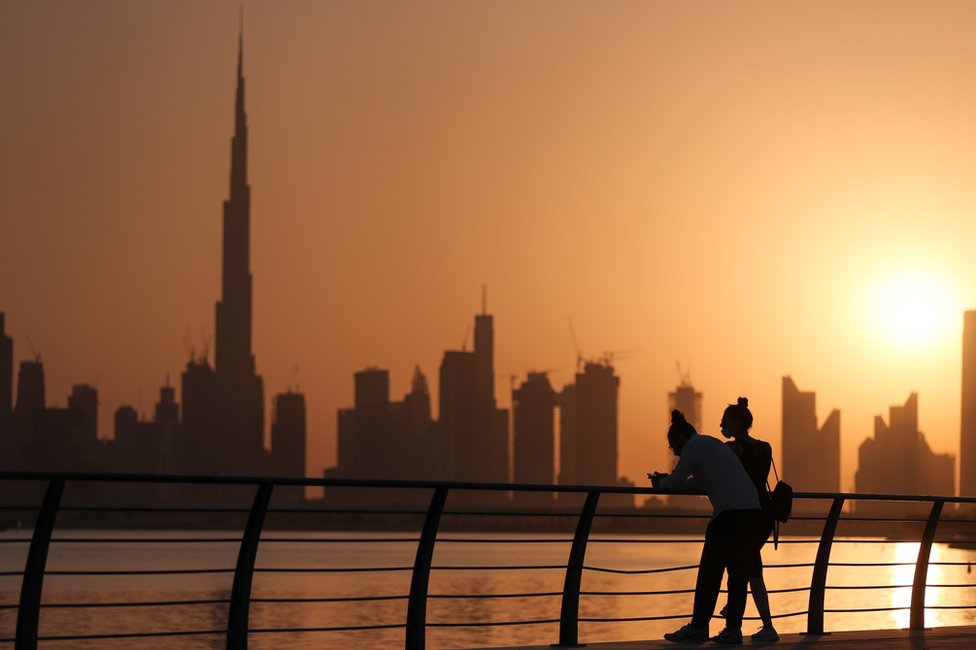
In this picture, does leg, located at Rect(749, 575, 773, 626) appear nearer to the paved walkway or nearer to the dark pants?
the dark pants

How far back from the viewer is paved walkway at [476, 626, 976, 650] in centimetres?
1110

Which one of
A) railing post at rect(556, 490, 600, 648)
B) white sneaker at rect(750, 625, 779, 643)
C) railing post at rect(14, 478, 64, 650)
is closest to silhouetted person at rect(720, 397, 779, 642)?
white sneaker at rect(750, 625, 779, 643)

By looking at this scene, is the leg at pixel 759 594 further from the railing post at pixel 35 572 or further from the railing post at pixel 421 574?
the railing post at pixel 35 572

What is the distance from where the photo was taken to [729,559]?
11.1 meters

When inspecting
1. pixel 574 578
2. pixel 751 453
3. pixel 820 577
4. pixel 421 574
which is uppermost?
pixel 751 453

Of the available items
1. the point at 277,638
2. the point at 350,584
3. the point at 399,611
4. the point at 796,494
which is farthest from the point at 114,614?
Result: the point at 796,494

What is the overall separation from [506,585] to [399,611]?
38.5m

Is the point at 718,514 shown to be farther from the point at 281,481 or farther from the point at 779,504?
the point at 281,481

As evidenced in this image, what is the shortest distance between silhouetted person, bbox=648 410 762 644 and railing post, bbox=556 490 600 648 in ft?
1.66

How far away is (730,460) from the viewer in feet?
35.7

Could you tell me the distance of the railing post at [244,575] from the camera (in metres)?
9.03

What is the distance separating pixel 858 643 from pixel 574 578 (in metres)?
2.36

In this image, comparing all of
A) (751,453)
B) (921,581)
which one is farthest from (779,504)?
(921,581)

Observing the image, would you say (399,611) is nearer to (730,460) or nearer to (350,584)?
(350,584)
